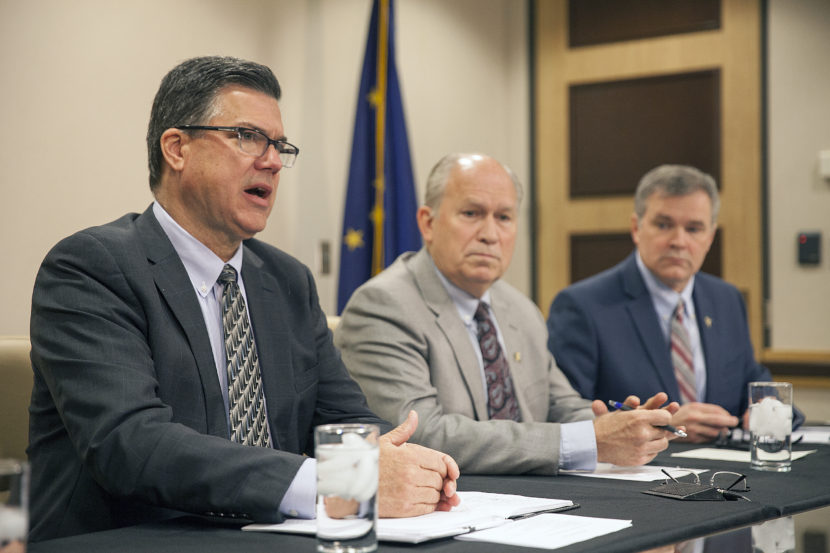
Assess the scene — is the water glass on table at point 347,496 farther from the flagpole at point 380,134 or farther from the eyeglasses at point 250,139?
the flagpole at point 380,134

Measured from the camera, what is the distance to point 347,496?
1176 mm

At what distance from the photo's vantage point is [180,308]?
1770 millimetres

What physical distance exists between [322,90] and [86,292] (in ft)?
9.24

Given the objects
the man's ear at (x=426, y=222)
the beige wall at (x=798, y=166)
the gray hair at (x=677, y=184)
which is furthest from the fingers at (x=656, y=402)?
the beige wall at (x=798, y=166)

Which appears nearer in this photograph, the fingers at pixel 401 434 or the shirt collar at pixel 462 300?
the fingers at pixel 401 434

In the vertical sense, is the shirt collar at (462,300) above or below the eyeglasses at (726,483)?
above

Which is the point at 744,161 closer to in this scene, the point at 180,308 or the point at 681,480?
the point at 681,480

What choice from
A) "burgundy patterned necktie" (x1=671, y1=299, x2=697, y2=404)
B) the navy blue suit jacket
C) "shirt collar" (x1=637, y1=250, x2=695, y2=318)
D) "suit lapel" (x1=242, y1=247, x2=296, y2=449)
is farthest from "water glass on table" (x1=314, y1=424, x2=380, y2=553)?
"shirt collar" (x1=637, y1=250, x2=695, y2=318)

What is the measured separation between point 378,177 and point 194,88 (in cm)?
239

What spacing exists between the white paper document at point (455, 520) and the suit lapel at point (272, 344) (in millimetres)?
485

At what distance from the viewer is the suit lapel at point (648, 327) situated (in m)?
3.04

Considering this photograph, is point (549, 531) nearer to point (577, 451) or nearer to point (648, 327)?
point (577, 451)

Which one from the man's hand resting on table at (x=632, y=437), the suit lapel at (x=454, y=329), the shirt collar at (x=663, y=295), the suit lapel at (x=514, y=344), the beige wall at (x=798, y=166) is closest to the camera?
the man's hand resting on table at (x=632, y=437)

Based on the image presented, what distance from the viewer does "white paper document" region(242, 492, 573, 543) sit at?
132 centimetres
